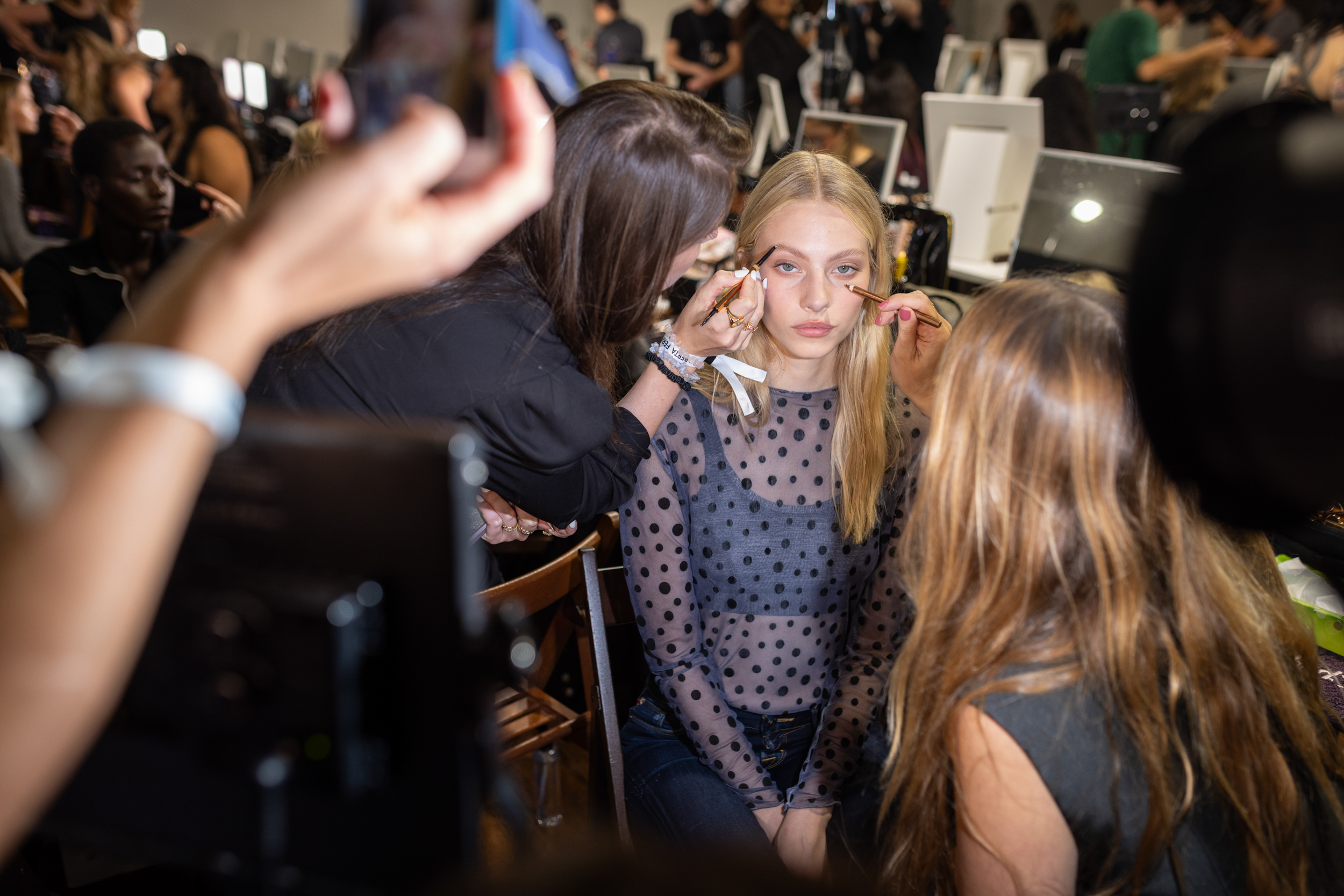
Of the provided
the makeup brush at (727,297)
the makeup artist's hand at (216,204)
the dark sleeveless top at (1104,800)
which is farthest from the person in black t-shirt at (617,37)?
the dark sleeveless top at (1104,800)

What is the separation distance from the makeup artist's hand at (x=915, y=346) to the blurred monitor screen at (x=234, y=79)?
621cm

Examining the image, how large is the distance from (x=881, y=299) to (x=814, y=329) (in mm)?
116

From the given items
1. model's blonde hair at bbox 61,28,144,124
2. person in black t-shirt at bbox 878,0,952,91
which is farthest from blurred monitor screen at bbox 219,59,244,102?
person in black t-shirt at bbox 878,0,952,91

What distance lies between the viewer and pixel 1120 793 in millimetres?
851

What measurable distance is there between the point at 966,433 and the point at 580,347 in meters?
0.53

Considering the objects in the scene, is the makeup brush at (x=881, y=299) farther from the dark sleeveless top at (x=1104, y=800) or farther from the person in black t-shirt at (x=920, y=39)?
the person in black t-shirt at (x=920, y=39)

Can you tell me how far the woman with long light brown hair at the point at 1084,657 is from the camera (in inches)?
33.1

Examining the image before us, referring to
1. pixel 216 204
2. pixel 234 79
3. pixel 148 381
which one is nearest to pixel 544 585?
pixel 148 381

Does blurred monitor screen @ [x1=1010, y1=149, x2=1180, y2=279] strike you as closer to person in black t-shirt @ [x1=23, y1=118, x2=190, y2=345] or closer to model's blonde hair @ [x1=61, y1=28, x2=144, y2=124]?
person in black t-shirt @ [x1=23, y1=118, x2=190, y2=345]

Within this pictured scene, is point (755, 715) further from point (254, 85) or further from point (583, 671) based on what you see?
point (254, 85)

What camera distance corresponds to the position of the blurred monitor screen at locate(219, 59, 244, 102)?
613 cm

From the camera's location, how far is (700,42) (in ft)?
20.9

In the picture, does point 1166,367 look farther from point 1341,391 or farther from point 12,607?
point 12,607

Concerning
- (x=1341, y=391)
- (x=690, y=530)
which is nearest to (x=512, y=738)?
(x=690, y=530)
